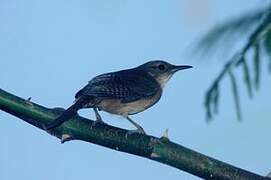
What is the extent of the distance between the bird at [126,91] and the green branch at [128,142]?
85 centimetres

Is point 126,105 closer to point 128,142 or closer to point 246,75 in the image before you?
point 128,142

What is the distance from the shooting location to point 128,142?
180 centimetres

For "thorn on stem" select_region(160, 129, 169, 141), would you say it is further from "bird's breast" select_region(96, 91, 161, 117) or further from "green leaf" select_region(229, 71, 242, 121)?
"bird's breast" select_region(96, 91, 161, 117)

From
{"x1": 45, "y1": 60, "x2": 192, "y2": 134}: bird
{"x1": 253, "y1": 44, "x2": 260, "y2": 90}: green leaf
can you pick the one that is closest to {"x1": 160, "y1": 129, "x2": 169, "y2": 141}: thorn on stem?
{"x1": 253, "y1": 44, "x2": 260, "y2": 90}: green leaf

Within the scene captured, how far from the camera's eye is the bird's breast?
3391mm

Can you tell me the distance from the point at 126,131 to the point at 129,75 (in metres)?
2.12

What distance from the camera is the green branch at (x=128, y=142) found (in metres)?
1.71

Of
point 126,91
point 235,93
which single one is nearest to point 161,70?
point 126,91

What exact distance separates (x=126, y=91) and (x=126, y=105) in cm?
10

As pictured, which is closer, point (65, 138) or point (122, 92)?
point (65, 138)

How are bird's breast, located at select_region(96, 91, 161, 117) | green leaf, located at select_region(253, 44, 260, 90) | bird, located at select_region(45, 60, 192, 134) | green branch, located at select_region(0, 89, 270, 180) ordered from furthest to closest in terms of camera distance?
bird's breast, located at select_region(96, 91, 161, 117), bird, located at select_region(45, 60, 192, 134), green branch, located at select_region(0, 89, 270, 180), green leaf, located at select_region(253, 44, 260, 90)

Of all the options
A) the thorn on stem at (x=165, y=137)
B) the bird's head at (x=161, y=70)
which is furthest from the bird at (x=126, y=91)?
the thorn on stem at (x=165, y=137)

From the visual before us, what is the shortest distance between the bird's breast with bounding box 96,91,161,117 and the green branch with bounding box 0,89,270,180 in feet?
4.63

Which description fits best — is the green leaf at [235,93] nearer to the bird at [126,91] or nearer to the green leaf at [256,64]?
the green leaf at [256,64]
